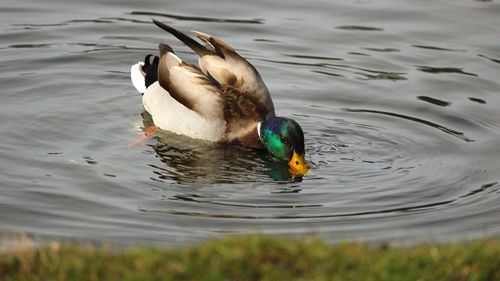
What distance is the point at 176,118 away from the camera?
12.2 metres

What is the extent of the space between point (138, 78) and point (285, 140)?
2.39m

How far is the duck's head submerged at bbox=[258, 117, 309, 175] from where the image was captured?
36.3 ft

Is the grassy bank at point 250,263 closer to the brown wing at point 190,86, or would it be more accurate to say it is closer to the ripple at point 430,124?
the ripple at point 430,124

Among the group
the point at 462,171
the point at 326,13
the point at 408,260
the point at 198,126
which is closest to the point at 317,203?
the point at 462,171

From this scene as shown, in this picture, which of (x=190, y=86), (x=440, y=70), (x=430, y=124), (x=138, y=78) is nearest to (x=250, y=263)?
(x=190, y=86)

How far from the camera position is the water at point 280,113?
30.5 ft

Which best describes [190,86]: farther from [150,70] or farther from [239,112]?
[150,70]

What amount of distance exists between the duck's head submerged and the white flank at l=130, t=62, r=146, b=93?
69.9 inches

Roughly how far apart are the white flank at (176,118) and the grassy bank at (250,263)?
17.4ft

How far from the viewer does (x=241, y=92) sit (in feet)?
38.7

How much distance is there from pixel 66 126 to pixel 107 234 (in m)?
3.21

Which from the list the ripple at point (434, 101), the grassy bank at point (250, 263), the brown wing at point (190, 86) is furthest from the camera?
the ripple at point (434, 101)

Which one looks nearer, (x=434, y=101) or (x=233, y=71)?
(x=233, y=71)

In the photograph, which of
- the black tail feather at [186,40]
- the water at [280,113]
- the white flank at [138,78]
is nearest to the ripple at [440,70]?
the water at [280,113]
